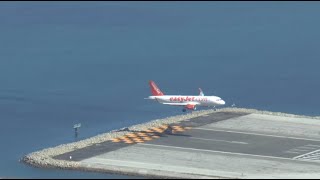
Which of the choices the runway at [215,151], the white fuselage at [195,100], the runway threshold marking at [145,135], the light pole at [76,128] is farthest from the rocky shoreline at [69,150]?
the white fuselage at [195,100]

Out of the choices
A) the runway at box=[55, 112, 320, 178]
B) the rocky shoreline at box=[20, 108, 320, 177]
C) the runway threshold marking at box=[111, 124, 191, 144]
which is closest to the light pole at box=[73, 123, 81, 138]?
the rocky shoreline at box=[20, 108, 320, 177]

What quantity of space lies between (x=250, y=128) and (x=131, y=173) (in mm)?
35250

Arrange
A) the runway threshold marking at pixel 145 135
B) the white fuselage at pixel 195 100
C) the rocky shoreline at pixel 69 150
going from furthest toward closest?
the white fuselage at pixel 195 100, the runway threshold marking at pixel 145 135, the rocky shoreline at pixel 69 150

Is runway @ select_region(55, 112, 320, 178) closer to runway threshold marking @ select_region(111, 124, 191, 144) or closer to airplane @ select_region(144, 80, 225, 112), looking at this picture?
runway threshold marking @ select_region(111, 124, 191, 144)

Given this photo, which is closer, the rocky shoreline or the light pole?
the rocky shoreline

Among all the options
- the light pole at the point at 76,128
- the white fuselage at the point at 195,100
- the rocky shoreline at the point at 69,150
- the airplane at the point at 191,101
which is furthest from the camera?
→ the white fuselage at the point at 195,100

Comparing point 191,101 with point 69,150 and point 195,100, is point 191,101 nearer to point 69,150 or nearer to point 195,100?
point 195,100

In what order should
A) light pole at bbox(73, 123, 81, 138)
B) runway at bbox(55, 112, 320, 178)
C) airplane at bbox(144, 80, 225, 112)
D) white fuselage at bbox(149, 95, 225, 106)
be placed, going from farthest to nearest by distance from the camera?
white fuselage at bbox(149, 95, 225, 106) → airplane at bbox(144, 80, 225, 112) → light pole at bbox(73, 123, 81, 138) → runway at bbox(55, 112, 320, 178)

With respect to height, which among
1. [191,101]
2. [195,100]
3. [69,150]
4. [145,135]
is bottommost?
[69,150]

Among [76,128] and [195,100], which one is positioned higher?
[195,100]

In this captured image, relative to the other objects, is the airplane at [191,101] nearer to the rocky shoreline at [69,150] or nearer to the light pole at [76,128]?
the rocky shoreline at [69,150]

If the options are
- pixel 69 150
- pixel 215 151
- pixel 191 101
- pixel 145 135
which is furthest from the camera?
pixel 191 101

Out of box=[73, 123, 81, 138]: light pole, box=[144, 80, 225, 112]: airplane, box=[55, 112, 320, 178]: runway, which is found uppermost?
box=[144, 80, 225, 112]: airplane

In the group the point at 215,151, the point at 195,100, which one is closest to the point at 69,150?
the point at 215,151
